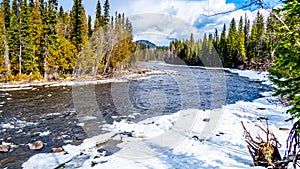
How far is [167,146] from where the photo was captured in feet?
28.9

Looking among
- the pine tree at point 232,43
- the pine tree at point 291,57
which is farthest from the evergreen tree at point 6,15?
the pine tree at point 232,43

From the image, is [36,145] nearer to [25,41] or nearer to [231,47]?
[25,41]

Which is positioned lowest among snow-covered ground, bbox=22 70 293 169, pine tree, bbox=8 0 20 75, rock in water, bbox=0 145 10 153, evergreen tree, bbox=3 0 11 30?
rock in water, bbox=0 145 10 153

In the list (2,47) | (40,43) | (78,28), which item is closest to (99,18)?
(78,28)

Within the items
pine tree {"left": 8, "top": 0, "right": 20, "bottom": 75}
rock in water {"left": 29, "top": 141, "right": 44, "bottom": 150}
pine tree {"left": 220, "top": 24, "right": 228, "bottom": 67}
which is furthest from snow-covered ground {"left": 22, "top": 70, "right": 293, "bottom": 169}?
pine tree {"left": 220, "top": 24, "right": 228, "bottom": 67}

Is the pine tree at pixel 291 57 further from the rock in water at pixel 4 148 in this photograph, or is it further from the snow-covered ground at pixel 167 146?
the rock in water at pixel 4 148

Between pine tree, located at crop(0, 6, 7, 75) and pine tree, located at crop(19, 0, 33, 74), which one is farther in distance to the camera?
pine tree, located at crop(19, 0, 33, 74)

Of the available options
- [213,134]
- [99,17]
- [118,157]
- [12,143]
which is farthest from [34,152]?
[99,17]

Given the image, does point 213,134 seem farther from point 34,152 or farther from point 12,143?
point 12,143

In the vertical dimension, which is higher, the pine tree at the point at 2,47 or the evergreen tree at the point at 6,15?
the evergreen tree at the point at 6,15

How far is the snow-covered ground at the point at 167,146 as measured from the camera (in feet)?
23.8

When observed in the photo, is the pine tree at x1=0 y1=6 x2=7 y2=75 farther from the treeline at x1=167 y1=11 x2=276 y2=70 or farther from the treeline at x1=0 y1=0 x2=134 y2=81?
the treeline at x1=167 y1=11 x2=276 y2=70

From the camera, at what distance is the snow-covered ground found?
285 inches

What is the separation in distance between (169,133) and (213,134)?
1.82 m
